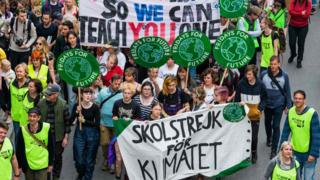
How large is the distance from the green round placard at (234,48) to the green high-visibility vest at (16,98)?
3.00m

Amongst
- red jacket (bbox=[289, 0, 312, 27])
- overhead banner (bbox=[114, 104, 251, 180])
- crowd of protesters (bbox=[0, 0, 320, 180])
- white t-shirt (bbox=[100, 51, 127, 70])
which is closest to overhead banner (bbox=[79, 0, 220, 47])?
crowd of protesters (bbox=[0, 0, 320, 180])

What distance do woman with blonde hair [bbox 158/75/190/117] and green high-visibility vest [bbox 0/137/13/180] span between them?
8.23ft

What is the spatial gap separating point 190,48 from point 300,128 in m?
2.22

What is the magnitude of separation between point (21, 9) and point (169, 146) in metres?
4.80

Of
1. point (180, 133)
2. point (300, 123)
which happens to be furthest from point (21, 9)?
point (300, 123)

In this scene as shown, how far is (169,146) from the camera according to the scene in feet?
35.8

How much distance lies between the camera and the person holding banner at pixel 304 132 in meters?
10.5

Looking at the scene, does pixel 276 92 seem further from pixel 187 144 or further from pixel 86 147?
pixel 86 147

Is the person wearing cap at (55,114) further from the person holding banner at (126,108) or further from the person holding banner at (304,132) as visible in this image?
the person holding banner at (304,132)

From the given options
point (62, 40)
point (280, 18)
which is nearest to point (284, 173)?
point (62, 40)

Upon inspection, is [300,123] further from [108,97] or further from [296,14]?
[296,14]

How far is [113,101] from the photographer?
37.6 feet

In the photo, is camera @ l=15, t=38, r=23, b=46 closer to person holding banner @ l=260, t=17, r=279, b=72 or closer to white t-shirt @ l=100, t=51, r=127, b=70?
white t-shirt @ l=100, t=51, r=127, b=70

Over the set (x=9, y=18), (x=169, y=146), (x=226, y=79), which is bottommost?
(x=169, y=146)
